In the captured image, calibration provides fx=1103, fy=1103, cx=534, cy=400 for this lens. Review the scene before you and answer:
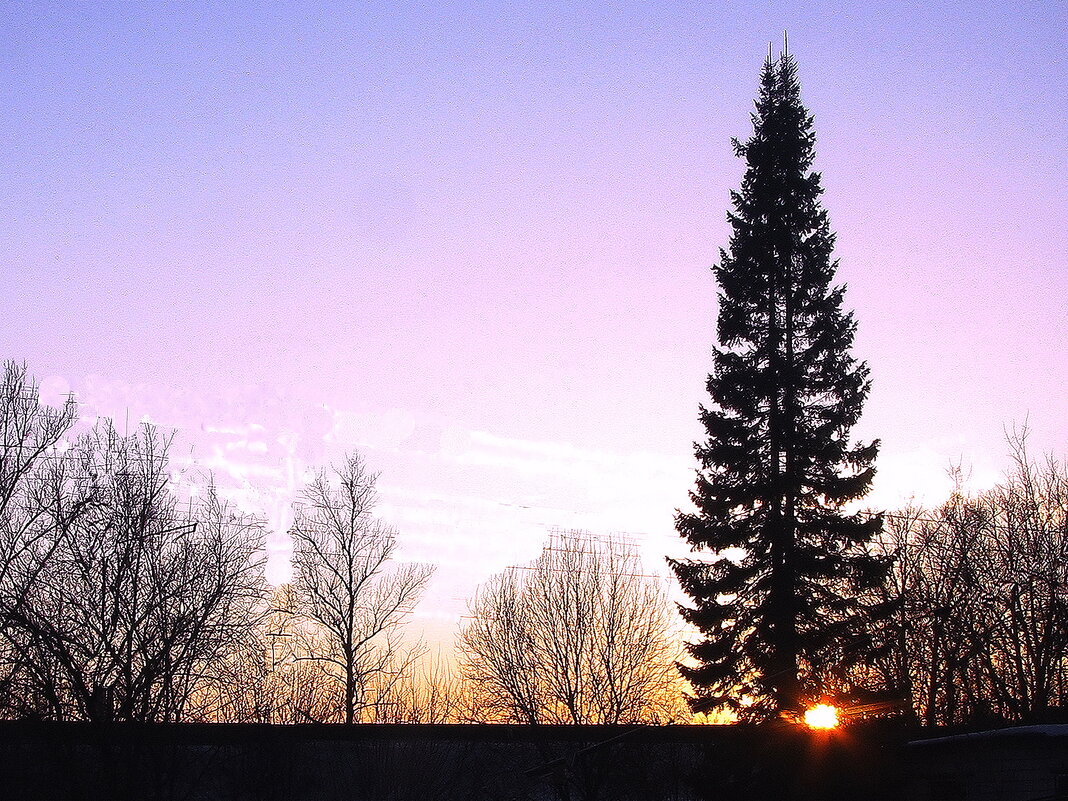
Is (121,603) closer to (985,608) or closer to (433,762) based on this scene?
(433,762)

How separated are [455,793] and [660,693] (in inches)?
418

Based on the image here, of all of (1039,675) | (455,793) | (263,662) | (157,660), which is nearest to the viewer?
(157,660)

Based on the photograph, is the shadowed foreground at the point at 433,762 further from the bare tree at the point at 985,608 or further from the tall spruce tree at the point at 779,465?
the bare tree at the point at 985,608

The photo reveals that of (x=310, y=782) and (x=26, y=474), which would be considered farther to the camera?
(x=310, y=782)

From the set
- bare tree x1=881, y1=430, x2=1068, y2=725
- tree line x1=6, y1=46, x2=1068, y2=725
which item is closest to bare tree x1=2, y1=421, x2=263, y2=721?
tree line x1=6, y1=46, x2=1068, y2=725

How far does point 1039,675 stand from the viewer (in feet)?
140

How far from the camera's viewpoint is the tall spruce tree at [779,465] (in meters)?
31.9

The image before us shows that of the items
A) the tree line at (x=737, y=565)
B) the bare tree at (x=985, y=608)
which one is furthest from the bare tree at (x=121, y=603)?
the bare tree at (x=985, y=608)

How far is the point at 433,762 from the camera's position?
34.8m

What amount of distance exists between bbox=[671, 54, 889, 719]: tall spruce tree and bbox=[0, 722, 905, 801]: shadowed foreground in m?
2.35

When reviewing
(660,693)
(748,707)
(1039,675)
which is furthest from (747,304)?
(1039,675)

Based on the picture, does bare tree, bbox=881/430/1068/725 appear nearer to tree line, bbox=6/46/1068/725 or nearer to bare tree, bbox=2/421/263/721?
tree line, bbox=6/46/1068/725

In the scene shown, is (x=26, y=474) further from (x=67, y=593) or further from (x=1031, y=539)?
(x=1031, y=539)

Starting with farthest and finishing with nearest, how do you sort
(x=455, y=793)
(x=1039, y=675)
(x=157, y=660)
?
1. (x=1039, y=675)
2. (x=455, y=793)
3. (x=157, y=660)
